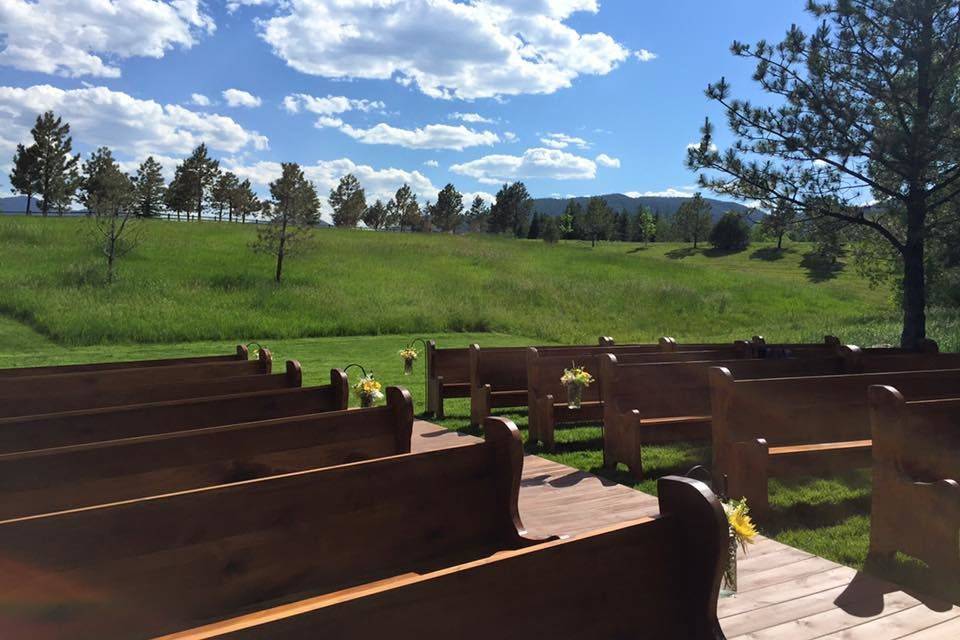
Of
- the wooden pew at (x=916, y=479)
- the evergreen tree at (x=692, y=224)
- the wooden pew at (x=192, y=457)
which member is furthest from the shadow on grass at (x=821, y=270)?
the wooden pew at (x=192, y=457)

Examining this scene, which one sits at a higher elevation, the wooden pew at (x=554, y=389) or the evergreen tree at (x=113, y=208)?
the evergreen tree at (x=113, y=208)

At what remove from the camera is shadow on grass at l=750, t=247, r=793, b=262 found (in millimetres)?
72419

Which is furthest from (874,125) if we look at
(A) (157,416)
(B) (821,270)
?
(B) (821,270)

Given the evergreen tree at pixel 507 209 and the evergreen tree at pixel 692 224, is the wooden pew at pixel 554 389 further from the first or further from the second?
the evergreen tree at pixel 507 209

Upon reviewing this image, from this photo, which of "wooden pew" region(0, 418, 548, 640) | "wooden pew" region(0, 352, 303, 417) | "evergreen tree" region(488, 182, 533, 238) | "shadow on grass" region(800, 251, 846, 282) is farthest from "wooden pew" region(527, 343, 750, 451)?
"evergreen tree" region(488, 182, 533, 238)

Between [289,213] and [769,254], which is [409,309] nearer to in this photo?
[289,213]

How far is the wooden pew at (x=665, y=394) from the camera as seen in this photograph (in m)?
6.66

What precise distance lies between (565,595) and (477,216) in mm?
117154

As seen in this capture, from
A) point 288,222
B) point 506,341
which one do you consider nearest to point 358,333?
point 506,341

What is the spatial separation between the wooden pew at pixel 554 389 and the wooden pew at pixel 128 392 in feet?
11.3

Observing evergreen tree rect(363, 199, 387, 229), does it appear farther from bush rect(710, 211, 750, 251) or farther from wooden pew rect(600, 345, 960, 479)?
wooden pew rect(600, 345, 960, 479)

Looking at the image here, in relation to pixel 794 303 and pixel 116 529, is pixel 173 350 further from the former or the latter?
pixel 794 303

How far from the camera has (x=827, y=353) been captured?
960 cm

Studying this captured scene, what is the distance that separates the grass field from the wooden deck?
367 mm
